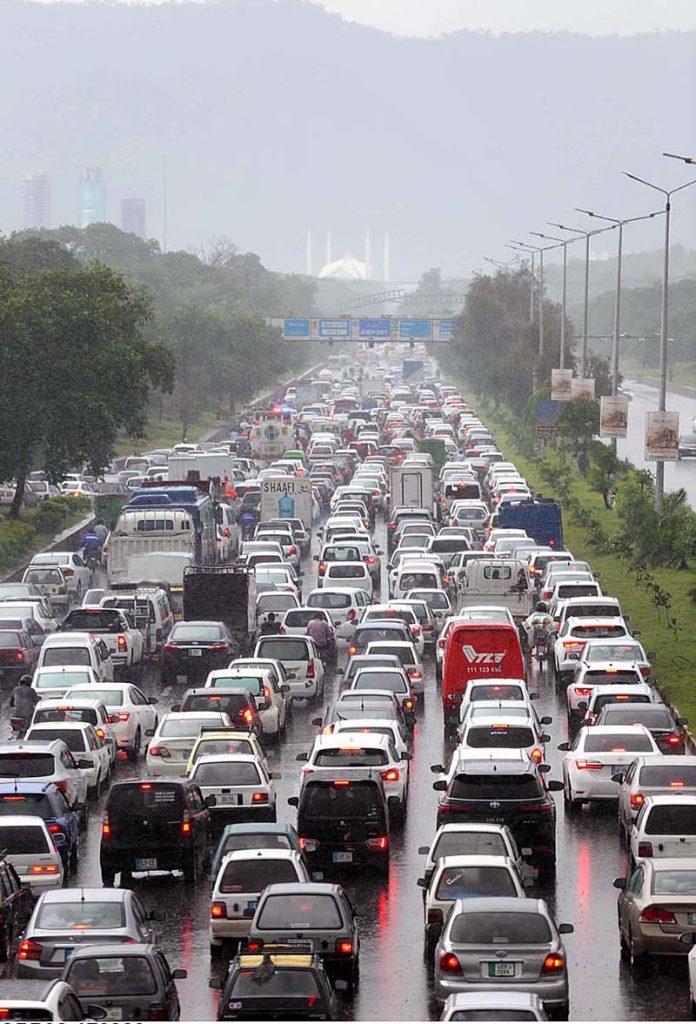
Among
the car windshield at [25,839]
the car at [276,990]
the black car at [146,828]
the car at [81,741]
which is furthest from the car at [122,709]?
the car at [276,990]

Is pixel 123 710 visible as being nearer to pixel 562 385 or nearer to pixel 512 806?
pixel 512 806

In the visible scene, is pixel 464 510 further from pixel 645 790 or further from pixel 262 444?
pixel 645 790

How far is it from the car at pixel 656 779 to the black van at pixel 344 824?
2973 mm

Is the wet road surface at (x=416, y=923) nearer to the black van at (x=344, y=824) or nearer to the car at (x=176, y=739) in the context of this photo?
the black van at (x=344, y=824)

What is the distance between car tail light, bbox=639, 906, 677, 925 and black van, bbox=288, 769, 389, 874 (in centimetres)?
569

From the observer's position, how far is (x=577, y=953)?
72.7 ft

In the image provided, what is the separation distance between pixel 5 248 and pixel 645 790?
98847mm

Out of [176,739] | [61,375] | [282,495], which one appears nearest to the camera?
[176,739]

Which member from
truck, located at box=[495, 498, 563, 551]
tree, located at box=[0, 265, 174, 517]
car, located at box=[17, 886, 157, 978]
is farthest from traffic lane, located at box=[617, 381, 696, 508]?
car, located at box=[17, 886, 157, 978]

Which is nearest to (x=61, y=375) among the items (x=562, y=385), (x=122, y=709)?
(x=562, y=385)

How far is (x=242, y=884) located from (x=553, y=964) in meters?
4.22

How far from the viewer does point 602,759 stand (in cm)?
2944

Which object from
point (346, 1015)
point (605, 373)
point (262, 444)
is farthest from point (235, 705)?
point (605, 373)

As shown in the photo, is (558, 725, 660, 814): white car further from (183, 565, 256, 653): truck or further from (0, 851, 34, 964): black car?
(183, 565, 256, 653): truck
